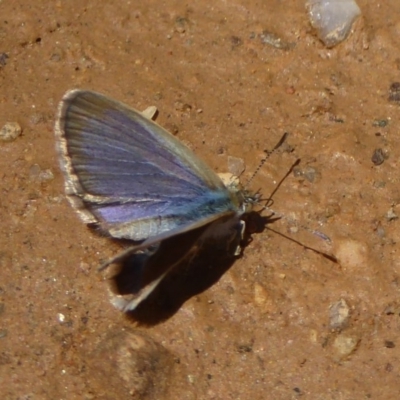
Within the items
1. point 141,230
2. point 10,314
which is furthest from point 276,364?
point 10,314

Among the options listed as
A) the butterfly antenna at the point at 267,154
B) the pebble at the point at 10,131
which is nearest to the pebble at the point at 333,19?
the butterfly antenna at the point at 267,154

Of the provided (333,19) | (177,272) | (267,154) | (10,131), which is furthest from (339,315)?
(10,131)

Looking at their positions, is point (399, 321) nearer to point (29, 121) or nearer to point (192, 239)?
point (192, 239)

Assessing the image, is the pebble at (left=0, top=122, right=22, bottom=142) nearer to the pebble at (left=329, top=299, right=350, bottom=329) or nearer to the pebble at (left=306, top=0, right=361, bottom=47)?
the pebble at (left=306, top=0, right=361, bottom=47)

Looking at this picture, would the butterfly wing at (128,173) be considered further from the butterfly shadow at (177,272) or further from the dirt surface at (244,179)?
the dirt surface at (244,179)

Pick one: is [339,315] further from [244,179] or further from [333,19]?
[333,19]

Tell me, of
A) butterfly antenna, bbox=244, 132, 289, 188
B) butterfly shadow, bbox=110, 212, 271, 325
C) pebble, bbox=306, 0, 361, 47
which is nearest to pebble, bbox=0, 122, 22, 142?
butterfly shadow, bbox=110, 212, 271, 325
